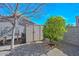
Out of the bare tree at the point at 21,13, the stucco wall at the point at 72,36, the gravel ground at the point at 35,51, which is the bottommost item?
the gravel ground at the point at 35,51

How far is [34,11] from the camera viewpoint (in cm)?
981

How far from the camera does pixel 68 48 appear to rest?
9820 millimetres

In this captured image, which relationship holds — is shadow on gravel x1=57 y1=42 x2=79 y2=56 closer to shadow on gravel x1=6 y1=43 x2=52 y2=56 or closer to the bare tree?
shadow on gravel x1=6 y1=43 x2=52 y2=56

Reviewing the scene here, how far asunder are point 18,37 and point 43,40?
0.85 metres

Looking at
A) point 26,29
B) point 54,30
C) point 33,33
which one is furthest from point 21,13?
point 54,30

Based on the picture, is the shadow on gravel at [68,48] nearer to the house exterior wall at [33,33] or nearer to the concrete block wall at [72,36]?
the concrete block wall at [72,36]

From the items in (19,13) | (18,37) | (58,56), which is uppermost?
(19,13)

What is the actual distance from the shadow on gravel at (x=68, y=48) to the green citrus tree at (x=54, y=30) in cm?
24

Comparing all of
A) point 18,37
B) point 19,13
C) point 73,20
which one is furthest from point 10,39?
point 73,20

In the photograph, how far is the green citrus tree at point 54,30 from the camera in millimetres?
9836

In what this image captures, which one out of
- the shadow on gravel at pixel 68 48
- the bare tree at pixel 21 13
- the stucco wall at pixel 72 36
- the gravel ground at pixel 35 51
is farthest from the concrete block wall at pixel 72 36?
the bare tree at pixel 21 13

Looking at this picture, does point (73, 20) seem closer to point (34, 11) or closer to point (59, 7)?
point (59, 7)

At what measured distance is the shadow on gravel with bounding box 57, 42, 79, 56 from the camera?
9.71 metres

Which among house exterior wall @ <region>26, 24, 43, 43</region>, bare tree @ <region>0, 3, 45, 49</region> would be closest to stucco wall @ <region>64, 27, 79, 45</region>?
house exterior wall @ <region>26, 24, 43, 43</region>
